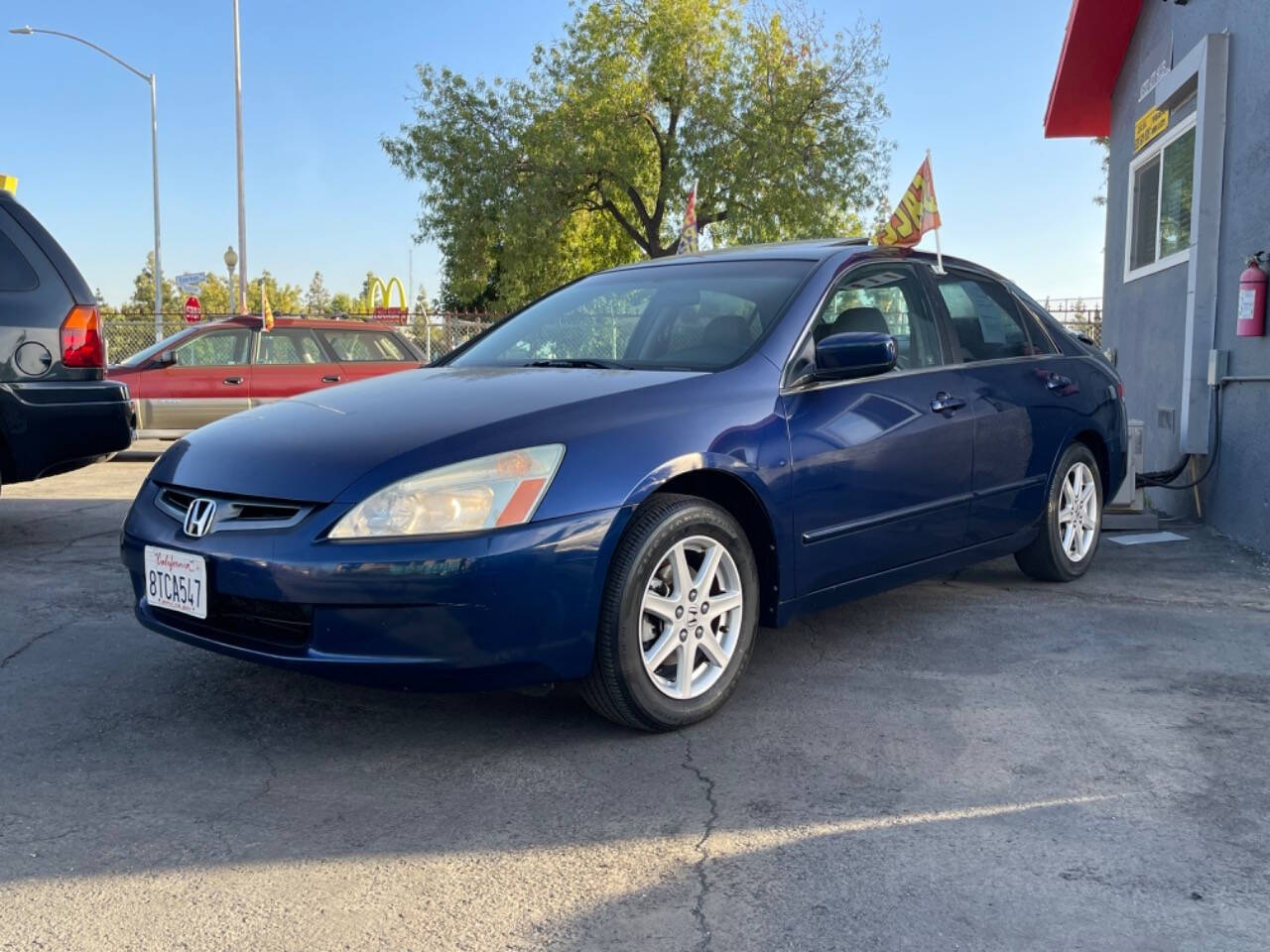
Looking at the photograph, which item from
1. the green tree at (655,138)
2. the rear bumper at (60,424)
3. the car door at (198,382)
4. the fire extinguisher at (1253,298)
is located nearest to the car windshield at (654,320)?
the rear bumper at (60,424)

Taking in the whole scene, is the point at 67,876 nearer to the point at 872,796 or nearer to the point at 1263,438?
the point at 872,796

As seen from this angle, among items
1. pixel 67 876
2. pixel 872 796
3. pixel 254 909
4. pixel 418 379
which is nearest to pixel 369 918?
pixel 254 909

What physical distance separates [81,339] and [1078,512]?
5052mm

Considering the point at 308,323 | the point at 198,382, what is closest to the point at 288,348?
the point at 308,323

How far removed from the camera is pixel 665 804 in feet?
9.95

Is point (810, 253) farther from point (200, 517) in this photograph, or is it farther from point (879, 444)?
point (200, 517)

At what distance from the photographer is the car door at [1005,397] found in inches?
192

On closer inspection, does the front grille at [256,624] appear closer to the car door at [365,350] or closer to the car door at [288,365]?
the car door at [288,365]

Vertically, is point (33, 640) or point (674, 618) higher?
point (674, 618)

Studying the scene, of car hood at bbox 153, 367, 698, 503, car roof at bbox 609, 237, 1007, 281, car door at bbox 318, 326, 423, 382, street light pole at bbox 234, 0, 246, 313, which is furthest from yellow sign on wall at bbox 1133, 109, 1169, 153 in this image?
street light pole at bbox 234, 0, 246, 313

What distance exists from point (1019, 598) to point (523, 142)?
20725 millimetres

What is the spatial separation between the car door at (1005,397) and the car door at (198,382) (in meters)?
9.31

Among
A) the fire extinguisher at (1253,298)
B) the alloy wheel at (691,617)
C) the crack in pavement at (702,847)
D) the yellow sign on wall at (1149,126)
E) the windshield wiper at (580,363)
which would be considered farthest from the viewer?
the yellow sign on wall at (1149,126)

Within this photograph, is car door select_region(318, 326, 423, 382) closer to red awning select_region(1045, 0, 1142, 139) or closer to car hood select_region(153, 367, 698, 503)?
red awning select_region(1045, 0, 1142, 139)
